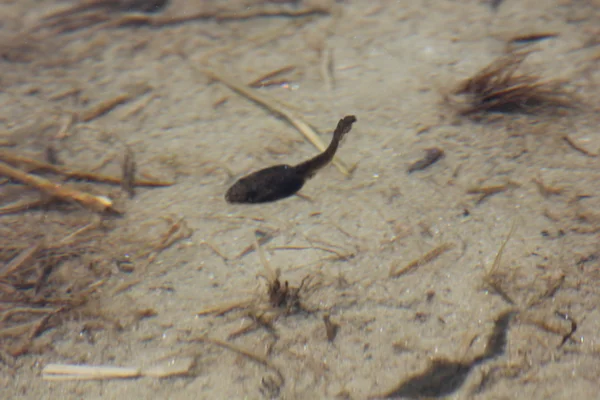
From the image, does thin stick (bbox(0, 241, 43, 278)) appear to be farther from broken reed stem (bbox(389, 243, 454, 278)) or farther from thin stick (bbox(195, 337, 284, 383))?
broken reed stem (bbox(389, 243, 454, 278))

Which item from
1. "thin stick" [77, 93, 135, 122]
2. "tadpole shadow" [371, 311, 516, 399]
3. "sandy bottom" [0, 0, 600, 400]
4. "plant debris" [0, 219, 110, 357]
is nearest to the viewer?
"tadpole shadow" [371, 311, 516, 399]

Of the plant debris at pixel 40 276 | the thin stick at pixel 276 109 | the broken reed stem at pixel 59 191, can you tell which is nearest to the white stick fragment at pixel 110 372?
the plant debris at pixel 40 276

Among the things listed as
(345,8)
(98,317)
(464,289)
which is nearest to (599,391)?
(464,289)

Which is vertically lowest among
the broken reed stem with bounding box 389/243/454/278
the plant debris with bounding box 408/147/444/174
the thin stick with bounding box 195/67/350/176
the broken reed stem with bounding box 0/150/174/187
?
the broken reed stem with bounding box 0/150/174/187

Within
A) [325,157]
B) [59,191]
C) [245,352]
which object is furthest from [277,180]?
[59,191]

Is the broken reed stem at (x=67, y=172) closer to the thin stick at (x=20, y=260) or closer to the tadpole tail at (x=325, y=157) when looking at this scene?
the thin stick at (x=20, y=260)

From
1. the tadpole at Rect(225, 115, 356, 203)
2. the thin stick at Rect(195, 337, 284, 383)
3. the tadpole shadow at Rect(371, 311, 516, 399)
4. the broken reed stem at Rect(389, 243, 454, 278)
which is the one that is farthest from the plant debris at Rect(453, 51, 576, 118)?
the thin stick at Rect(195, 337, 284, 383)

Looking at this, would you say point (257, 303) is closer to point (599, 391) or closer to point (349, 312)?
point (349, 312)
